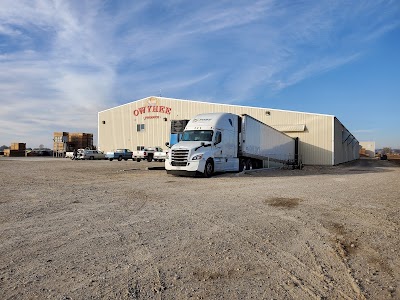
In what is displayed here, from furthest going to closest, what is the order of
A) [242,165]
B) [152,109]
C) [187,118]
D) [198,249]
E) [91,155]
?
[91,155]
[152,109]
[187,118]
[242,165]
[198,249]

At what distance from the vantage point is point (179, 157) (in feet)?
52.7

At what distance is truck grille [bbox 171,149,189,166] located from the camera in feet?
52.0

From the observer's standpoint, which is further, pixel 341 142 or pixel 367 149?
pixel 367 149

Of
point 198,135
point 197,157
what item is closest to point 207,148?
point 197,157

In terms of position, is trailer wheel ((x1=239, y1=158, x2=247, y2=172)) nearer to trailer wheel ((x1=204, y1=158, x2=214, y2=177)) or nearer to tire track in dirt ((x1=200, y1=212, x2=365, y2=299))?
trailer wheel ((x1=204, y1=158, x2=214, y2=177))

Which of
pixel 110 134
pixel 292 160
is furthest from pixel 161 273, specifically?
pixel 110 134

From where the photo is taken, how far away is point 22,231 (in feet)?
17.8

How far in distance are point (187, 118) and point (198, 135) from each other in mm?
22310

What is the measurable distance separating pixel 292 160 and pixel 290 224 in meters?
25.6

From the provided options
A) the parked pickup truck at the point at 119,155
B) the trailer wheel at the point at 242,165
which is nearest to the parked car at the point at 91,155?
the parked pickup truck at the point at 119,155

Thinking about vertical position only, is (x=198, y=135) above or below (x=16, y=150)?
above

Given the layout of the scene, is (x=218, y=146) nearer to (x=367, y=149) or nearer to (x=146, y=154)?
(x=146, y=154)

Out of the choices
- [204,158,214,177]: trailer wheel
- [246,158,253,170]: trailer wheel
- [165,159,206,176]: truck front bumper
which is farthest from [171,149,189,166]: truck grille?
[246,158,253,170]: trailer wheel

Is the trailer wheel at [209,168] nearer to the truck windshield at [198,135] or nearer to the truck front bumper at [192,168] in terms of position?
the truck front bumper at [192,168]
